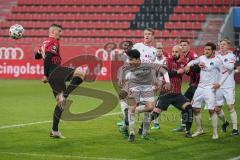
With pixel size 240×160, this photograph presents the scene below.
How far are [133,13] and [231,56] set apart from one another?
82.1 feet

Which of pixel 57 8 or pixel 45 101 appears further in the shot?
pixel 57 8

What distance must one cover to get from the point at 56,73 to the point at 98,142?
75.4 inches

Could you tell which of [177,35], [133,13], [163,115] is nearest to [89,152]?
[163,115]

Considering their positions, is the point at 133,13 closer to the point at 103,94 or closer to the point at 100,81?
the point at 100,81

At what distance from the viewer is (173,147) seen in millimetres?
11805

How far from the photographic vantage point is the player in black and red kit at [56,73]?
13086mm

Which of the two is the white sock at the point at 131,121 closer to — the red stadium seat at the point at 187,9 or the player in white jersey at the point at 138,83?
the player in white jersey at the point at 138,83

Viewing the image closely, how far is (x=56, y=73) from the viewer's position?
13.3m

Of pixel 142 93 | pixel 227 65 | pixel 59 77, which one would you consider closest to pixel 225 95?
pixel 227 65

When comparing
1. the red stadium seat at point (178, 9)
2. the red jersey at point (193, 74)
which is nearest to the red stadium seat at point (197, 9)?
the red stadium seat at point (178, 9)

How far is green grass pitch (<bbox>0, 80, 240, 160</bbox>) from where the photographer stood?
10.8 m

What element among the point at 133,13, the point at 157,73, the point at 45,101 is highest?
the point at 133,13

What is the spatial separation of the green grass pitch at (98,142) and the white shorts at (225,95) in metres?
0.74

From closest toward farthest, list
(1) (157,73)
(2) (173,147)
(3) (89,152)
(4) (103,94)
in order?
1. (3) (89,152)
2. (2) (173,147)
3. (1) (157,73)
4. (4) (103,94)
